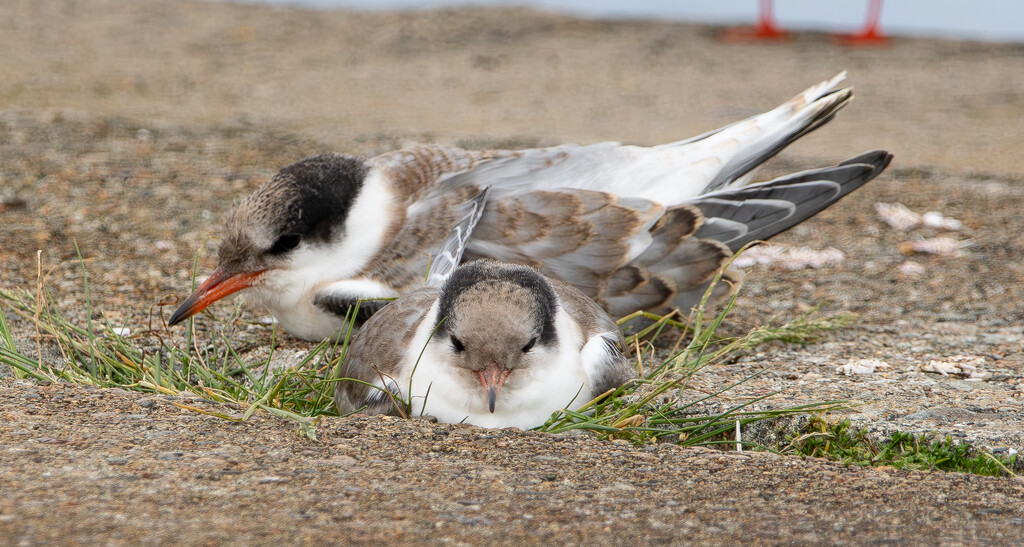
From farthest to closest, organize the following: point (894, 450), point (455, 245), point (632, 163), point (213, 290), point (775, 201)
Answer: point (632, 163) → point (775, 201) → point (213, 290) → point (455, 245) → point (894, 450)

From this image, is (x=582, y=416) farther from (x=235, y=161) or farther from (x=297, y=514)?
(x=235, y=161)

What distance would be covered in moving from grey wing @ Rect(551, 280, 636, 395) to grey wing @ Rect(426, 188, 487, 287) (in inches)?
Result: 13.7

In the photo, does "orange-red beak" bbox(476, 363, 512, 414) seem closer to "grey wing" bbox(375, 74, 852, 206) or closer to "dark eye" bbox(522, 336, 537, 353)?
"dark eye" bbox(522, 336, 537, 353)

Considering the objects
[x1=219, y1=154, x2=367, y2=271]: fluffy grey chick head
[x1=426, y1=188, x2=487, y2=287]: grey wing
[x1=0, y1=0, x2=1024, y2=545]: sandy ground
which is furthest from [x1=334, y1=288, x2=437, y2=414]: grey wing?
[x1=219, y1=154, x2=367, y2=271]: fluffy grey chick head

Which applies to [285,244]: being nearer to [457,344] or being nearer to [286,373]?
[286,373]

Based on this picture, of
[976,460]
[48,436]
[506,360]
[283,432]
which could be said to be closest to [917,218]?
[976,460]

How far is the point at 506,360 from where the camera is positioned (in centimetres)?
287

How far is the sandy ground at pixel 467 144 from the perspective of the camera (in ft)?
7.47

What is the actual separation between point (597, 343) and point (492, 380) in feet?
1.45

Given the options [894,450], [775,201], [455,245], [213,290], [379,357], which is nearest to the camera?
[894,450]

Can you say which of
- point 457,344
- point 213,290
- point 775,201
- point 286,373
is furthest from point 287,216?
point 775,201

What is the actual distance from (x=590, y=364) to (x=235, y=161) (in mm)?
4187

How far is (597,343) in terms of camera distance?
3162 mm

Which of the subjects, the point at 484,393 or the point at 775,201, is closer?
the point at 484,393
